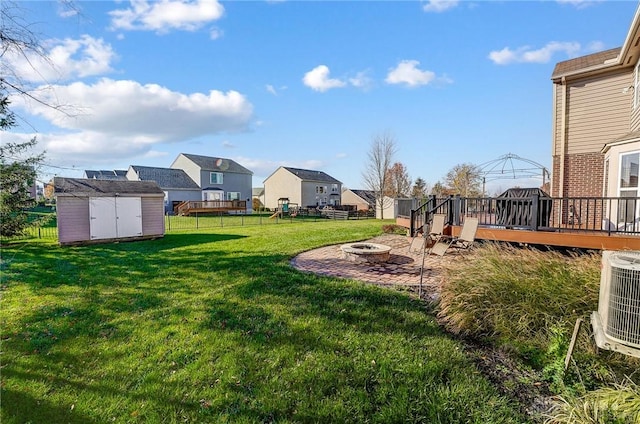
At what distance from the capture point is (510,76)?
391 inches

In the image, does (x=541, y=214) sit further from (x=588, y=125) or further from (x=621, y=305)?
(x=621, y=305)

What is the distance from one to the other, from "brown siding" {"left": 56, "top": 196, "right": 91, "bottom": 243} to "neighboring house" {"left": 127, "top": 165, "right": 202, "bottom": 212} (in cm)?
2226

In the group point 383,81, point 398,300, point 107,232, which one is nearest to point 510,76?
point 383,81

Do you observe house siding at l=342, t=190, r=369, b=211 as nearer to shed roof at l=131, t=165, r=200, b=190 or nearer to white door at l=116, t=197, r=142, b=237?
shed roof at l=131, t=165, r=200, b=190

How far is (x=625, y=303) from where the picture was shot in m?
2.00

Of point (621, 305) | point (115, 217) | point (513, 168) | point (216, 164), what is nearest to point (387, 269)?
point (621, 305)

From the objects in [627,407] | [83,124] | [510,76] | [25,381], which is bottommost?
[25,381]

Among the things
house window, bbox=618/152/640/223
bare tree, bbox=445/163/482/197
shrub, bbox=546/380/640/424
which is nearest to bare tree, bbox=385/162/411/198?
bare tree, bbox=445/163/482/197

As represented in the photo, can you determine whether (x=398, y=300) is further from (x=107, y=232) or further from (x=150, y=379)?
(x=107, y=232)

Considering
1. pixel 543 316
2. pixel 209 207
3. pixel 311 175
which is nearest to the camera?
pixel 543 316

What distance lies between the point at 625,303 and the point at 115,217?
15.7 m

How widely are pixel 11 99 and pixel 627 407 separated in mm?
8546

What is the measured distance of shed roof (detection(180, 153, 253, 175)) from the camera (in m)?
38.8

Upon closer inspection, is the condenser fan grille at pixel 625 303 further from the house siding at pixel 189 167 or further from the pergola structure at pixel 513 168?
the house siding at pixel 189 167
